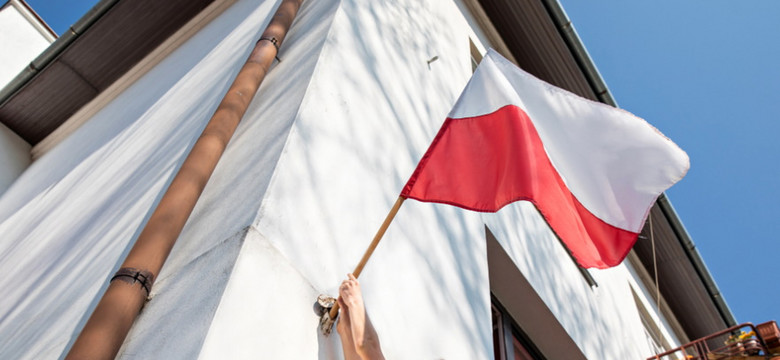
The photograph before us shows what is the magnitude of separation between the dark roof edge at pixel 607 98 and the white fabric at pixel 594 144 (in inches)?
177

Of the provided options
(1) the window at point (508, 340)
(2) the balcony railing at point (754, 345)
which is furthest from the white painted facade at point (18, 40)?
(2) the balcony railing at point (754, 345)

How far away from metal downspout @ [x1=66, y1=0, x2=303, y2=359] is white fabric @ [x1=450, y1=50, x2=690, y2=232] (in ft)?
3.36

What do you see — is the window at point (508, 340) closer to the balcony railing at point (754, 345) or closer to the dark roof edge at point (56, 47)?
the balcony railing at point (754, 345)

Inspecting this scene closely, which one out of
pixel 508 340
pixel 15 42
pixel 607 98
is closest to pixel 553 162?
pixel 508 340

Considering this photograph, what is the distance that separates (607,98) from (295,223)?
22.3ft

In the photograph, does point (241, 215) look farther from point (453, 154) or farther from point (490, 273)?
point (490, 273)

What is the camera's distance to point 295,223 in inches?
92.7

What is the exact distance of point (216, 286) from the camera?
1.98m

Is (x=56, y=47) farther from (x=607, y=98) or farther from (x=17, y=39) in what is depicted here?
(x=607, y=98)

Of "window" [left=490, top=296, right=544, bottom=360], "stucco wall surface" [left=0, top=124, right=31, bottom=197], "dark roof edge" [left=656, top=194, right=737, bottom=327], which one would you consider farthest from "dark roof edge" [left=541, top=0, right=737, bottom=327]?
"stucco wall surface" [left=0, top=124, right=31, bottom=197]

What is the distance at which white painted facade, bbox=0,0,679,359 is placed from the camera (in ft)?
6.88

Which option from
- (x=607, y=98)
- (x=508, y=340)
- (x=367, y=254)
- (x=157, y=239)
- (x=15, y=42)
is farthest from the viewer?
(x=15, y=42)

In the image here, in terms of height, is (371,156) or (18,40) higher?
(18,40)

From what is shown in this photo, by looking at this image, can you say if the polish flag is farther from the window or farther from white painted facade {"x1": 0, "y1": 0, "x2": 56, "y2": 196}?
white painted facade {"x1": 0, "y1": 0, "x2": 56, "y2": 196}
